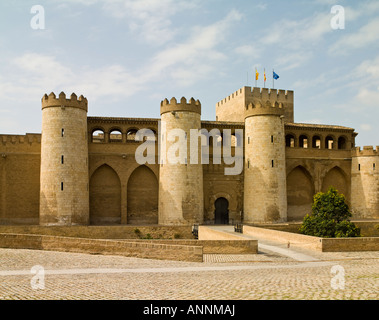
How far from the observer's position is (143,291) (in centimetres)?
914

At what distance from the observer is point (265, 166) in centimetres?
2934

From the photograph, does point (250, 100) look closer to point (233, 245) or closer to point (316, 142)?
point (316, 142)

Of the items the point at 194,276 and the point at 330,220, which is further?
the point at 330,220

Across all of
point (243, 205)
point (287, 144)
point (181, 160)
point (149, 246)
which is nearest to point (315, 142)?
point (287, 144)

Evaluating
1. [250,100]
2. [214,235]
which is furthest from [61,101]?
[250,100]

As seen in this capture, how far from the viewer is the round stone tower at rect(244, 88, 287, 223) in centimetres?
2902

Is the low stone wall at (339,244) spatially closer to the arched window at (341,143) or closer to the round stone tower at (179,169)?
the round stone tower at (179,169)

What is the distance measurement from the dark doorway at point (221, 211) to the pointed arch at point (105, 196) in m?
7.11

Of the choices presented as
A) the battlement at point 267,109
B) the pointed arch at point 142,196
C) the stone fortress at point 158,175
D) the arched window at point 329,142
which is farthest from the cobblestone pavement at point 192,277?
the arched window at point 329,142

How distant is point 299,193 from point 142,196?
1228 centimetres

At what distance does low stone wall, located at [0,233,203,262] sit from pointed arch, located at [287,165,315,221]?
19.0 meters

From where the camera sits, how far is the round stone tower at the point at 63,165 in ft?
87.0
